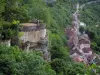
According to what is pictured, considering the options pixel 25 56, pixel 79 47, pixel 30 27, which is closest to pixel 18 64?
pixel 25 56

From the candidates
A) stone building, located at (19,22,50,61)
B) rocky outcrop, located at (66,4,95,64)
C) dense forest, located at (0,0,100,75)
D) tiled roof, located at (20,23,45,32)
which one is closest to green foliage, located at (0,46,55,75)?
dense forest, located at (0,0,100,75)

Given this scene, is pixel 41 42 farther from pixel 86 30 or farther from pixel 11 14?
pixel 86 30

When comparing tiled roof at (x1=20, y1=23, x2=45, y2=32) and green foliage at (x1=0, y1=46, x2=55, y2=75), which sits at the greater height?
tiled roof at (x1=20, y1=23, x2=45, y2=32)

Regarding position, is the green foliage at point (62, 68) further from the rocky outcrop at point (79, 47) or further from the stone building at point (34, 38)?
the rocky outcrop at point (79, 47)

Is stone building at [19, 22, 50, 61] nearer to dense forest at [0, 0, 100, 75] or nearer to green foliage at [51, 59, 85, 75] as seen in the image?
dense forest at [0, 0, 100, 75]

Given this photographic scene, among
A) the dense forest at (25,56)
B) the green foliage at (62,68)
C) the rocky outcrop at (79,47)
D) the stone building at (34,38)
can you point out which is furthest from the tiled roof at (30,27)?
the rocky outcrop at (79,47)

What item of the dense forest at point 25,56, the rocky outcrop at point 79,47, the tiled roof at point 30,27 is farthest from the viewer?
the rocky outcrop at point 79,47

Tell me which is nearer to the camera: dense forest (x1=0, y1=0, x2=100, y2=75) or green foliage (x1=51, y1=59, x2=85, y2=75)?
dense forest (x1=0, y1=0, x2=100, y2=75)

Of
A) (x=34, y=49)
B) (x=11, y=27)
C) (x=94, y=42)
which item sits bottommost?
(x=94, y=42)

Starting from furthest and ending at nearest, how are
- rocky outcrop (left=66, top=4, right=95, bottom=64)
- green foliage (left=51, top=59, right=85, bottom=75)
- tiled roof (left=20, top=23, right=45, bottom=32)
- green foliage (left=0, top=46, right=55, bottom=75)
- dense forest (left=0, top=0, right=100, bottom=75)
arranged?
rocky outcrop (left=66, top=4, right=95, bottom=64) → tiled roof (left=20, top=23, right=45, bottom=32) → green foliage (left=51, top=59, right=85, bottom=75) → dense forest (left=0, top=0, right=100, bottom=75) → green foliage (left=0, top=46, right=55, bottom=75)

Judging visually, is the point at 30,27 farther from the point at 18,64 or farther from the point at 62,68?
the point at 18,64

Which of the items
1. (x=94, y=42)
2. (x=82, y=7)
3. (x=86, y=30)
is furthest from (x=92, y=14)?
(x=94, y=42)
